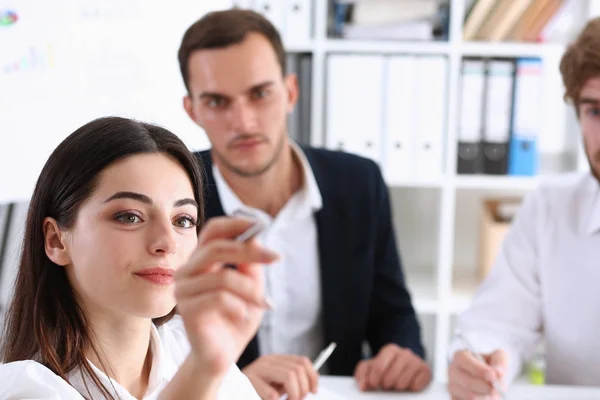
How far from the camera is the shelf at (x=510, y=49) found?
237 centimetres

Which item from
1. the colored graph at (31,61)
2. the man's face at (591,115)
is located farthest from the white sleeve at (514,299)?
the colored graph at (31,61)

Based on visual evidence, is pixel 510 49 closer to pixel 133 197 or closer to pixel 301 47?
pixel 301 47

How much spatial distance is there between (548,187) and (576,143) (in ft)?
2.68

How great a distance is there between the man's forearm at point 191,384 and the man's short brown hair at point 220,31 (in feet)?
3.66

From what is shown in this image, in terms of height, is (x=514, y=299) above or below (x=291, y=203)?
below

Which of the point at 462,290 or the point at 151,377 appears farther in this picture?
the point at 462,290

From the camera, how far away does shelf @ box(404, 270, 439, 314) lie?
2.45 meters

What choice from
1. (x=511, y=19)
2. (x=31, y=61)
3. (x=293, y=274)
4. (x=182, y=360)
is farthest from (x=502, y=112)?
(x=182, y=360)

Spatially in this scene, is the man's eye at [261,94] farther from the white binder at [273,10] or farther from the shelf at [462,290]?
the shelf at [462,290]

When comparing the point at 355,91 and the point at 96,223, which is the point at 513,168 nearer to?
the point at 355,91

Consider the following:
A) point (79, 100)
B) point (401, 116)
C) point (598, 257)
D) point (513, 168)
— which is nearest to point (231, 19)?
point (79, 100)

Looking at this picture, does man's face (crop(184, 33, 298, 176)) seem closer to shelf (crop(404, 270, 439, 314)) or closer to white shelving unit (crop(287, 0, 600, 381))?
white shelving unit (crop(287, 0, 600, 381))

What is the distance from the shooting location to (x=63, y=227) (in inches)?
31.8

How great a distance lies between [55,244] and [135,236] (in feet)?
0.40
